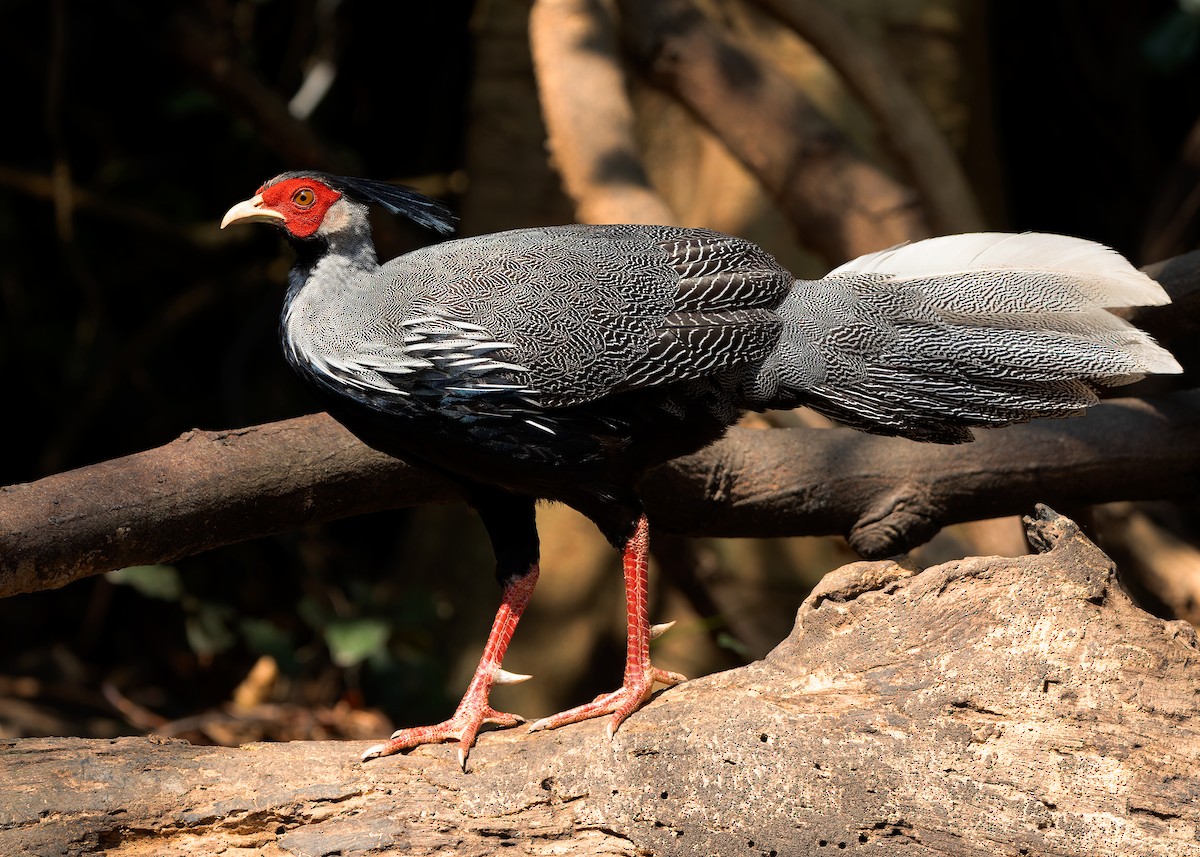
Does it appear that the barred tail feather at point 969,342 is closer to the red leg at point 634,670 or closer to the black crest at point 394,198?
the red leg at point 634,670

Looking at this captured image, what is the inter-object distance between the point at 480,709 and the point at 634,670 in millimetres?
308

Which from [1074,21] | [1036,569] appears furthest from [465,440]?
[1074,21]

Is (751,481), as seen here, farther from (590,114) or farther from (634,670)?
(590,114)

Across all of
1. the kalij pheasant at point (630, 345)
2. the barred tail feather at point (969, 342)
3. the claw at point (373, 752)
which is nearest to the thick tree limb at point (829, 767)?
the claw at point (373, 752)

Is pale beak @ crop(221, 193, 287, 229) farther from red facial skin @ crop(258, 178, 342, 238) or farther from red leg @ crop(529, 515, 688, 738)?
red leg @ crop(529, 515, 688, 738)

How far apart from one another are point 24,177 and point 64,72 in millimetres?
526

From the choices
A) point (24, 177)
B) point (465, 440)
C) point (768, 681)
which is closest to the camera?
point (768, 681)

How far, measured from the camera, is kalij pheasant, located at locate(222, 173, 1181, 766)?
7.61 feet

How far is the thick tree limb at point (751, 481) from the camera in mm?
2584

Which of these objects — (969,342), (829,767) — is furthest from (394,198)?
(829,767)

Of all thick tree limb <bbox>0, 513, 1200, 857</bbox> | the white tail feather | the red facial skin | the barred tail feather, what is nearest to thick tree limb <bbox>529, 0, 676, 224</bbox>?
the white tail feather

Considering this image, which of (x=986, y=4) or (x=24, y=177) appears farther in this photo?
(x=986, y=4)

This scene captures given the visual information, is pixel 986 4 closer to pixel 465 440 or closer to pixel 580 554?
pixel 580 554

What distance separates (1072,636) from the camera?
6.57ft
